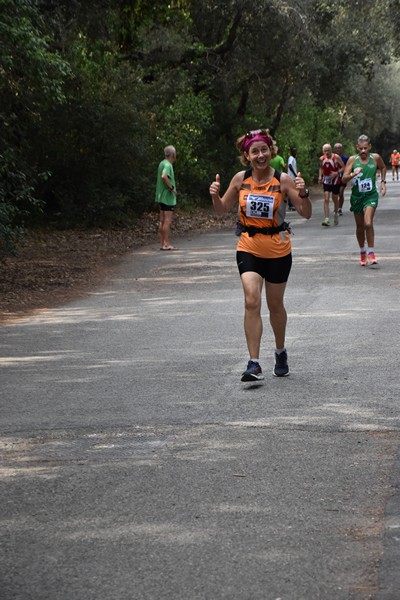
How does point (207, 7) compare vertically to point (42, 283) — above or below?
above

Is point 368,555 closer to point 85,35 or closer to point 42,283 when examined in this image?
point 42,283

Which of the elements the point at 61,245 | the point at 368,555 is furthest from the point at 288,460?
the point at 61,245

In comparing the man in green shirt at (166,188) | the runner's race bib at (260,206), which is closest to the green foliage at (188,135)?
the man in green shirt at (166,188)

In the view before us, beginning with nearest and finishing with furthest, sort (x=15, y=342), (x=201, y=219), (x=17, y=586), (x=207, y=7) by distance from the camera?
(x=17, y=586)
(x=15, y=342)
(x=201, y=219)
(x=207, y=7)

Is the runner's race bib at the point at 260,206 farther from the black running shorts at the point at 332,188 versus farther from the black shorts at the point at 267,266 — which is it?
the black running shorts at the point at 332,188

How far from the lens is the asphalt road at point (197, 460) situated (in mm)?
4391

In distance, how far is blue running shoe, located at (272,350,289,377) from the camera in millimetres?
8719

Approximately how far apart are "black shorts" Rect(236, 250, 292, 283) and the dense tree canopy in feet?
25.4

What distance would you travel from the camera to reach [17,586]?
4270 mm

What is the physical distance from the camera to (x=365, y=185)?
16.4m

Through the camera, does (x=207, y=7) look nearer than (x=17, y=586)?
No

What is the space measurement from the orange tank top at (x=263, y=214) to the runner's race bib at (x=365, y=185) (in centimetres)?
789

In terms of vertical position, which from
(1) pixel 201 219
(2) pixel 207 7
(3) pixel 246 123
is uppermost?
(2) pixel 207 7

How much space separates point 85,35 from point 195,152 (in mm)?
8889
